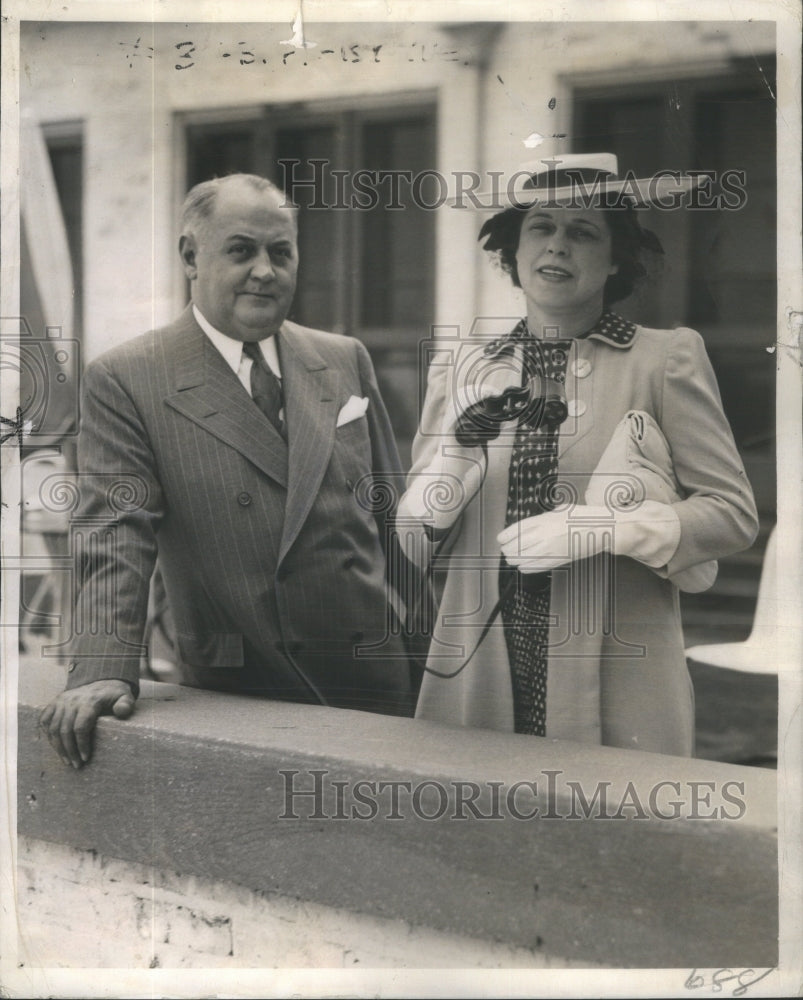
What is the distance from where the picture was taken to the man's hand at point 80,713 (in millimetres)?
3520

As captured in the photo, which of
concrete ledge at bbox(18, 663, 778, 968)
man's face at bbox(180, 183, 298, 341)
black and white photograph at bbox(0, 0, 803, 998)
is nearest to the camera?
concrete ledge at bbox(18, 663, 778, 968)

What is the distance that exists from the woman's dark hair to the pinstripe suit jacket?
53cm

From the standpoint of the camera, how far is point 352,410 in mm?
3588

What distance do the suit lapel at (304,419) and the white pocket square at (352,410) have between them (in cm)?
2

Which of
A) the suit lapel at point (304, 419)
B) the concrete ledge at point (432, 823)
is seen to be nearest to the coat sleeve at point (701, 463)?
the concrete ledge at point (432, 823)

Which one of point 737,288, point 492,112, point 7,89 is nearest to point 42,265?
point 7,89

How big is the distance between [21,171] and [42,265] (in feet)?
1.00

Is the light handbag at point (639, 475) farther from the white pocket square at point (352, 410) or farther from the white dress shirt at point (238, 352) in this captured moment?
the white dress shirt at point (238, 352)

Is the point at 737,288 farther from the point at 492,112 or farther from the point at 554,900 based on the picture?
the point at 554,900

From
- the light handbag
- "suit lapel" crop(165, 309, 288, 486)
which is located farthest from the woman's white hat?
"suit lapel" crop(165, 309, 288, 486)

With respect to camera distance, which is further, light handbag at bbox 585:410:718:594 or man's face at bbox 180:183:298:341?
man's face at bbox 180:183:298:341

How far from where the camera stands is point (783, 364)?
3.48 metres

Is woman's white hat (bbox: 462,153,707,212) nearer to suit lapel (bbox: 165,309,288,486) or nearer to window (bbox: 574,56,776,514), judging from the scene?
window (bbox: 574,56,776,514)

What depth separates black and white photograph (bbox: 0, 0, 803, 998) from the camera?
3.42m
